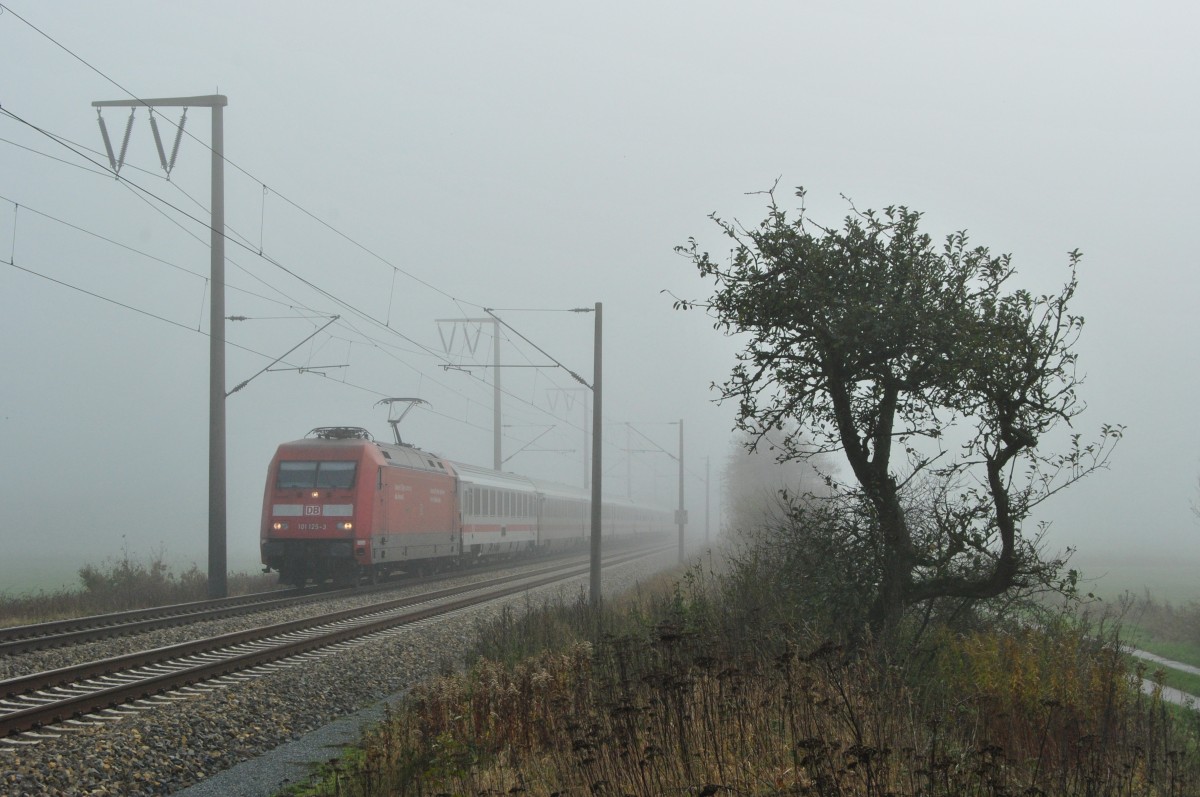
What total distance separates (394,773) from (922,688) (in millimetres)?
4841

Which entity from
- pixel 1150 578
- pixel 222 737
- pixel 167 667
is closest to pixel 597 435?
pixel 167 667

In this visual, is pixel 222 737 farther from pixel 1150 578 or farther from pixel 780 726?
pixel 1150 578

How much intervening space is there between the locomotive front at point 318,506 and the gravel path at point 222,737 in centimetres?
1086

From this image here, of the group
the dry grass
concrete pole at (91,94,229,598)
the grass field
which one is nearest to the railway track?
the dry grass

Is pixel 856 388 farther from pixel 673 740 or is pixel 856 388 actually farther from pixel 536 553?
pixel 536 553

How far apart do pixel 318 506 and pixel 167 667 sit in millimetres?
12306

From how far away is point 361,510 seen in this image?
1000 inches

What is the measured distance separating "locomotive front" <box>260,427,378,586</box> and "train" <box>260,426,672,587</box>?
0.07 feet

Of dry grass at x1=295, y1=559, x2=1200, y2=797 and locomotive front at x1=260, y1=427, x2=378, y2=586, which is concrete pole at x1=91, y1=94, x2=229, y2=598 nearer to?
locomotive front at x1=260, y1=427, x2=378, y2=586

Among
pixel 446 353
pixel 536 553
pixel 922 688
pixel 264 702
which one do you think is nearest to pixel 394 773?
pixel 264 702

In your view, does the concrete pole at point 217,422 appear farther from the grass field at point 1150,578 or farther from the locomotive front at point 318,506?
the grass field at point 1150,578

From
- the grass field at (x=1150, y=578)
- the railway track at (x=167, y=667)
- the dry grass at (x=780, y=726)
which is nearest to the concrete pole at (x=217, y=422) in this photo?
the railway track at (x=167, y=667)

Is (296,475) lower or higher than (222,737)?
higher

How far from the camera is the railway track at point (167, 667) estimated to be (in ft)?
33.8
